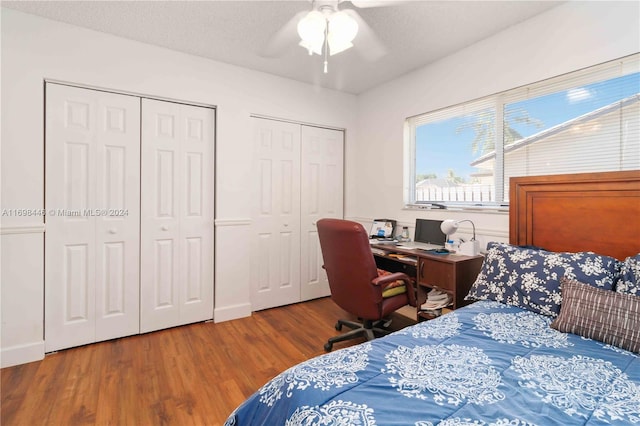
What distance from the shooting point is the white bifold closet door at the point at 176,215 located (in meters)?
2.86

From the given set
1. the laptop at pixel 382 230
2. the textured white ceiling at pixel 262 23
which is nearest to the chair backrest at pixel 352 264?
the laptop at pixel 382 230

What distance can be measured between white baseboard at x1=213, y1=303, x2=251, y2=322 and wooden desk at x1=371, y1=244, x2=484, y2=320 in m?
1.65

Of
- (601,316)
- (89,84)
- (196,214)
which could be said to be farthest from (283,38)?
(601,316)

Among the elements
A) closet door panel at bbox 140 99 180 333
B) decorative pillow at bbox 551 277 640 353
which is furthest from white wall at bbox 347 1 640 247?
closet door panel at bbox 140 99 180 333

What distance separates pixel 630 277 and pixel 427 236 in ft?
5.15

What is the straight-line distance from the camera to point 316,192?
3.87 metres

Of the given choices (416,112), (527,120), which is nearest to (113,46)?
(416,112)

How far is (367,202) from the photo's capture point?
3957 mm

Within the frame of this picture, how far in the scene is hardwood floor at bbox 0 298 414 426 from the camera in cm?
179

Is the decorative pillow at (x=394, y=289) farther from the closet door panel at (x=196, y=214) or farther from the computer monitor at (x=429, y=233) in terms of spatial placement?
the closet door panel at (x=196, y=214)

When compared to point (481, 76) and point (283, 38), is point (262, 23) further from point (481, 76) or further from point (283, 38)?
point (481, 76)

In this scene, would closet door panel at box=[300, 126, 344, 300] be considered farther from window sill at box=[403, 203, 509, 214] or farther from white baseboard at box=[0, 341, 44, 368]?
white baseboard at box=[0, 341, 44, 368]

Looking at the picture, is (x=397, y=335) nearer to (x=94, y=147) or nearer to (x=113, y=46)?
(x=94, y=147)

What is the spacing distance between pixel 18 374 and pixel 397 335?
8.62 ft
